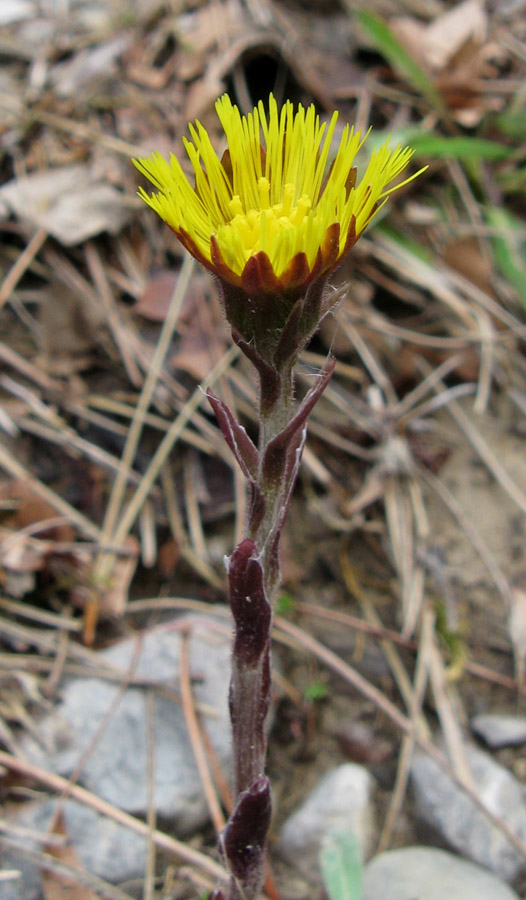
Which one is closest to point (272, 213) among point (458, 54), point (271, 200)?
point (271, 200)

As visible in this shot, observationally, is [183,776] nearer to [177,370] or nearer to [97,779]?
[97,779]

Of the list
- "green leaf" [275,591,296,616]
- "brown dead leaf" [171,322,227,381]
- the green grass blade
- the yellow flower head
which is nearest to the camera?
the yellow flower head

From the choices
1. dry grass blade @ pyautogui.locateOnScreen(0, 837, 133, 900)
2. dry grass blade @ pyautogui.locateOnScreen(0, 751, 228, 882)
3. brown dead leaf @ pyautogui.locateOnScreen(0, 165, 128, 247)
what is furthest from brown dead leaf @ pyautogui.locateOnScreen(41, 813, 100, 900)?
brown dead leaf @ pyautogui.locateOnScreen(0, 165, 128, 247)

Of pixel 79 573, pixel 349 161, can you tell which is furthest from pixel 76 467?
pixel 349 161

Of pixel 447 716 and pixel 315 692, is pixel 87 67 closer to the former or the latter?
pixel 315 692

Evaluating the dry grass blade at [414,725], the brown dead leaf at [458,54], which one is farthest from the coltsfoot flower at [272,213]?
the brown dead leaf at [458,54]

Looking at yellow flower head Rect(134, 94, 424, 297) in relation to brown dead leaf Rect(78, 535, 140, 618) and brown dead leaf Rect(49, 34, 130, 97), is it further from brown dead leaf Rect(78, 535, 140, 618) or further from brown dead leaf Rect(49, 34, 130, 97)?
brown dead leaf Rect(49, 34, 130, 97)
